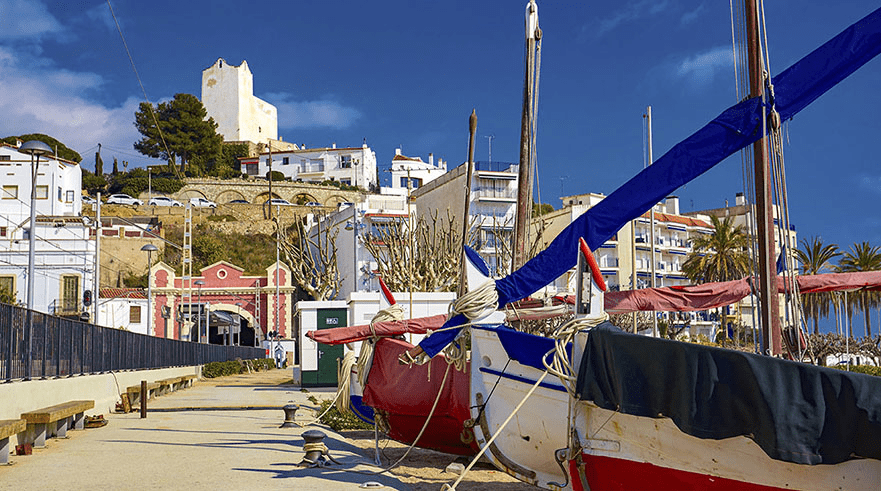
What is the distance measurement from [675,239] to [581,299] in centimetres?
7872

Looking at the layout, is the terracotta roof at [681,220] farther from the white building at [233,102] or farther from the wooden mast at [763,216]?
the wooden mast at [763,216]

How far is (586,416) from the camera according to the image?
6699 millimetres

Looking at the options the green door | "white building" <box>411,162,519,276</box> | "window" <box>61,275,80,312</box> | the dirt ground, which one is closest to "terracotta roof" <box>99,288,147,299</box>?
"window" <box>61,275,80,312</box>

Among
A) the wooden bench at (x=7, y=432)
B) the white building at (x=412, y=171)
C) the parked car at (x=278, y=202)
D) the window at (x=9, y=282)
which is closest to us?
the wooden bench at (x=7, y=432)

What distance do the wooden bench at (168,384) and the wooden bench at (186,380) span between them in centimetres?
46

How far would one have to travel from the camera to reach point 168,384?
26.7m

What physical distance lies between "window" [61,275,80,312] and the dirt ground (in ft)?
140

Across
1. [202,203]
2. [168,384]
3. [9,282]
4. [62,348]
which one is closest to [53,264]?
[9,282]

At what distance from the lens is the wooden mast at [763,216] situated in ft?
27.3

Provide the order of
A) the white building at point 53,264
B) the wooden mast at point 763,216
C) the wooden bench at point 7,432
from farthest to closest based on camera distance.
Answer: the white building at point 53,264
the wooden bench at point 7,432
the wooden mast at point 763,216

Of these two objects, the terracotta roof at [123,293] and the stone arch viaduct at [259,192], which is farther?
the stone arch viaduct at [259,192]

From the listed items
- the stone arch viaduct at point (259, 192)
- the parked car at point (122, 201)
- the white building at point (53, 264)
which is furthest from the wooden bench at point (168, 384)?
the stone arch viaduct at point (259, 192)

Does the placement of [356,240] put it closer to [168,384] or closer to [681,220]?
[168,384]

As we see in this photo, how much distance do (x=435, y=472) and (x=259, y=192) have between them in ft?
291
